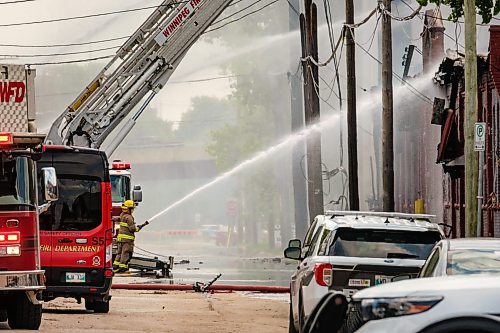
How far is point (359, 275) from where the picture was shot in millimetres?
14648

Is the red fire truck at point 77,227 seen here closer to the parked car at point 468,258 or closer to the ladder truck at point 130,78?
the parked car at point 468,258

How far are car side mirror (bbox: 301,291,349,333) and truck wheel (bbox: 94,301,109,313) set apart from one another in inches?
521

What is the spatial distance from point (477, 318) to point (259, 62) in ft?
231

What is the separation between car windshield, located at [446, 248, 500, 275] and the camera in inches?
440

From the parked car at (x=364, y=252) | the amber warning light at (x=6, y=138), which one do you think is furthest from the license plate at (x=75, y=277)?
the parked car at (x=364, y=252)

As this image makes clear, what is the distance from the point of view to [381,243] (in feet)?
49.1

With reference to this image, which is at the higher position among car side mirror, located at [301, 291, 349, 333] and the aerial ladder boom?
the aerial ladder boom

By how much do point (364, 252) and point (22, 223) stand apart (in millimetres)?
4288

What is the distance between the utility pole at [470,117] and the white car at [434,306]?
47.3 feet

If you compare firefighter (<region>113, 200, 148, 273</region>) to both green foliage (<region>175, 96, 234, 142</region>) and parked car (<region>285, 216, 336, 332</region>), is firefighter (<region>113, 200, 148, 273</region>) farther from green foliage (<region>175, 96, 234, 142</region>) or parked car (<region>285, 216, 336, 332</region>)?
green foliage (<region>175, 96, 234, 142</region>)

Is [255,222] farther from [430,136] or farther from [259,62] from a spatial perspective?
[430,136]

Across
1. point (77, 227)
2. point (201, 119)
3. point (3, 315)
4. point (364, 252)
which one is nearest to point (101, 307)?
point (77, 227)

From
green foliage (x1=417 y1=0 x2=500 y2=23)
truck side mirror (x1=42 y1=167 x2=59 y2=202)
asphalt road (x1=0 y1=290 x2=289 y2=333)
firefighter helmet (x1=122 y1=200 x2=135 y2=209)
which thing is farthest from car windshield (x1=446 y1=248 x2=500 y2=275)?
firefighter helmet (x1=122 y1=200 x2=135 y2=209)

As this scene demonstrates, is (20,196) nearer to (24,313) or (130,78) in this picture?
(24,313)
